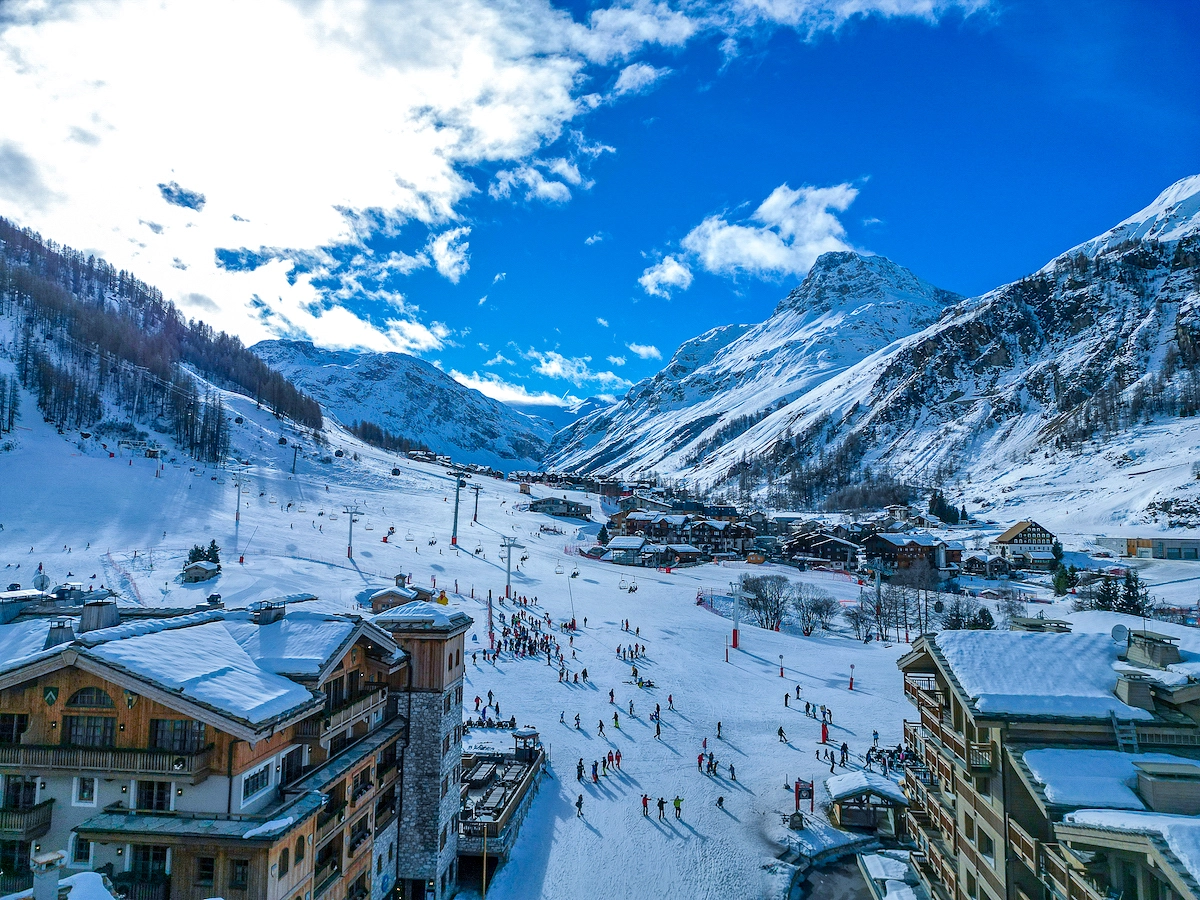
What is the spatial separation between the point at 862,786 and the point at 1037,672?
13509 mm

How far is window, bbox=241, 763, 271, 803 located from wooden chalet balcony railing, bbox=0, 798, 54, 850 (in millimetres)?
3576

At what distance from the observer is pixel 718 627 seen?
53000 mm

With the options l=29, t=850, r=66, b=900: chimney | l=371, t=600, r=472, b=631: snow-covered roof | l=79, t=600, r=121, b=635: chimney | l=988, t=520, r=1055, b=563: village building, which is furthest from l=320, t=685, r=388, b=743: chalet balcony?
l=988, t=520, r=1055, b=563: village building

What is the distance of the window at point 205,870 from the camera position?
11.9 meters

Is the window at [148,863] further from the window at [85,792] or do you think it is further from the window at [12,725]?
the window at [12,725]

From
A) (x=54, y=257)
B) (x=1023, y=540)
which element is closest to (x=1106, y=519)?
(x=1023, y=540)

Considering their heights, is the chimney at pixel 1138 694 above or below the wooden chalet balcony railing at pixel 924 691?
above

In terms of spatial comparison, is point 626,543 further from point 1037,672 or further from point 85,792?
point 85,792

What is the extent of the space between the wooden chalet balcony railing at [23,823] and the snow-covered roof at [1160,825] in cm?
1753

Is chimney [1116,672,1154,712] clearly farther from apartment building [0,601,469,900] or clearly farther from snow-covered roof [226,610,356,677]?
→ snow-covered roof [226,610,356,677]

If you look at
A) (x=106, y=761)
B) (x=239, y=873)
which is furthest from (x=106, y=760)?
(x=239, y=873)

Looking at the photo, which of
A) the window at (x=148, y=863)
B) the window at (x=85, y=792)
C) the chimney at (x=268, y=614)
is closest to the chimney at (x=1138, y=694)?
the window at (x=148, y=863)

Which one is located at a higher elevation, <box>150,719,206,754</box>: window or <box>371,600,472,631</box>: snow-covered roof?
<box>371,600,472,631</box>: snow-covered roof

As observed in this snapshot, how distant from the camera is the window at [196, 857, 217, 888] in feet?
38.9
